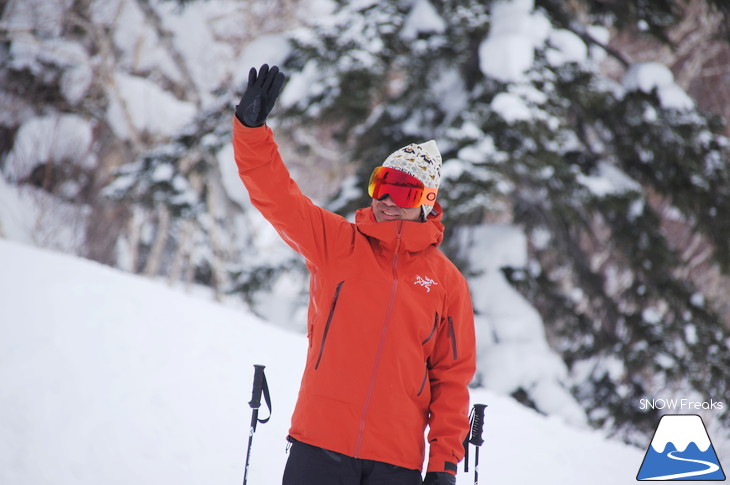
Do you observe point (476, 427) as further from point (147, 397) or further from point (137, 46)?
point (137, 46)

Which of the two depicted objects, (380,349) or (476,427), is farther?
(476,427)

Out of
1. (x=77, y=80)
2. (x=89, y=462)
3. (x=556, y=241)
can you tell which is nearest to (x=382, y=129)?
(x=556, y=241)

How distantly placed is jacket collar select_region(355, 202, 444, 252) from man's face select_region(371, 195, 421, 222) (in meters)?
0.02

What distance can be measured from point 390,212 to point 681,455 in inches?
147

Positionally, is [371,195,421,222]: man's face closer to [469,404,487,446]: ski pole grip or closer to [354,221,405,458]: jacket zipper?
[354,221,405,458]: jacket zipper

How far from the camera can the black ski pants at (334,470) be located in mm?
1917

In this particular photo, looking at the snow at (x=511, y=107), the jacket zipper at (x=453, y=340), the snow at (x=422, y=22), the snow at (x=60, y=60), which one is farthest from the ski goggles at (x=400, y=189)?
the snow at (x=60, y=60)

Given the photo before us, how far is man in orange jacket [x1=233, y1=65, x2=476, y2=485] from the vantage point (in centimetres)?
193

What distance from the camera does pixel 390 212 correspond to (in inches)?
83.4

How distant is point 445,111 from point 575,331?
3415mm

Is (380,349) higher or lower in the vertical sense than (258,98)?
lower

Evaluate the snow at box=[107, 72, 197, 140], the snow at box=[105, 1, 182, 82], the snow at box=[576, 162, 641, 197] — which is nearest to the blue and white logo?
the snow at box=[576, 162, 641, 197]

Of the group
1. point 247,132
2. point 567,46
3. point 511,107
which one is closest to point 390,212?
point 247,132

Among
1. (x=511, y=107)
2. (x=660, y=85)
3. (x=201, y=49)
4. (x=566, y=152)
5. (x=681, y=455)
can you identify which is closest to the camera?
(x=681, y=455)
